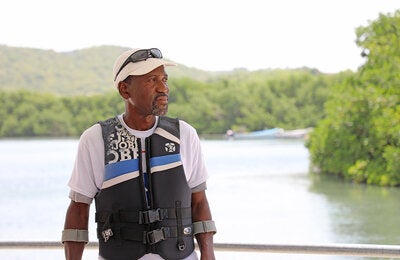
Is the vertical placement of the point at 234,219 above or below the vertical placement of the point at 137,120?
below

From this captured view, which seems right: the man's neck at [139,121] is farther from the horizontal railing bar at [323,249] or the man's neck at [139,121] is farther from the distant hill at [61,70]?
the distant hill at [61,70]

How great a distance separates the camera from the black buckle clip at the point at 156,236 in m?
1.65

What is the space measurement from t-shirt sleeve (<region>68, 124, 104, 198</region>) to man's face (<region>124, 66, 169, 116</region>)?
105 mm

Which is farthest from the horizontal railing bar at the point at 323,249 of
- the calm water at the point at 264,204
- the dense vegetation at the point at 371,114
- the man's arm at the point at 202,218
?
the dense vegetation at the point at 371,114

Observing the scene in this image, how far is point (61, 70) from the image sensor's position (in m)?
60.8

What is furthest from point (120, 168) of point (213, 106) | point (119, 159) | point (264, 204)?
point (213, 106)

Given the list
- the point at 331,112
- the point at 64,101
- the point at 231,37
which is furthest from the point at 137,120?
the point at 231,37

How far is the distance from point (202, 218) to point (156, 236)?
13 centimetres

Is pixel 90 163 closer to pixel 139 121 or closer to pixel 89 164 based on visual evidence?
pixel 89 164

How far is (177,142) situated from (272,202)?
2467cm

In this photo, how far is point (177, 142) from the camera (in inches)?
67.7

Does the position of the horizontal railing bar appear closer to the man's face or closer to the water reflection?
the man's face

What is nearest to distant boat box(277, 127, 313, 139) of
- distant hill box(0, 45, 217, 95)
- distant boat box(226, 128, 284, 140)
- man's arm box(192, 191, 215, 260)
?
distant boat box(226, 128, 284, 140)

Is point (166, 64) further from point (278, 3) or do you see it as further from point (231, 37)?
point (231, 37)
